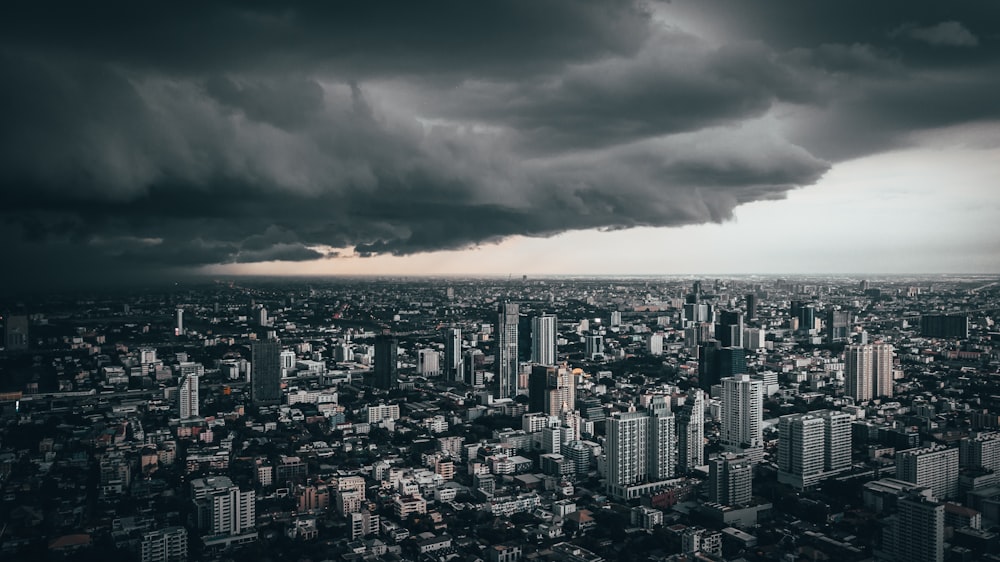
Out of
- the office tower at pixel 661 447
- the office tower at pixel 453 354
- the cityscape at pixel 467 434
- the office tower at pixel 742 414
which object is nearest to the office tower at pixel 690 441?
the cityscape at pixel 467 434

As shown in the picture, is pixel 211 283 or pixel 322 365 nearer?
pixel 211 283

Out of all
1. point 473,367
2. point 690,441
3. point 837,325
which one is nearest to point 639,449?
point 690,441

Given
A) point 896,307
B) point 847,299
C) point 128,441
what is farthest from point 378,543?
point 847,299

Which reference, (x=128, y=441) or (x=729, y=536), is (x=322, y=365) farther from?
(x=729, y=536)

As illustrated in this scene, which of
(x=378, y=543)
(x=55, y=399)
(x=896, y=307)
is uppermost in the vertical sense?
(x=896, y=307)

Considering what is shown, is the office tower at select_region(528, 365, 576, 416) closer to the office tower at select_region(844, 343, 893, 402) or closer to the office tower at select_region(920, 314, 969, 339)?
the office tower at select_region(844, 343, 893, 402)

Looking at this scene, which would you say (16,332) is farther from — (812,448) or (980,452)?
(980,452)

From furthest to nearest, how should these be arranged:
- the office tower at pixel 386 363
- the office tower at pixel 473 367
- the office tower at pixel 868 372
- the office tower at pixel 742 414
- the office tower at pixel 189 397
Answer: the office tower at pixel 473 367
the office tower at pixel 386 363
the office tower at pixel 868 372
the office tower at pixel 189 397
the office tower at pixel 742 414

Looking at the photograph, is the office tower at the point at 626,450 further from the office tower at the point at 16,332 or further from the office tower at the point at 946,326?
the office tower at the point at 16,332

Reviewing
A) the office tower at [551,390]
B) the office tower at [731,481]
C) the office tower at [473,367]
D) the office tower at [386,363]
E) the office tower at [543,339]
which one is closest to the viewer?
the office tower at [731,481]
